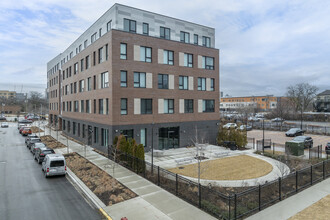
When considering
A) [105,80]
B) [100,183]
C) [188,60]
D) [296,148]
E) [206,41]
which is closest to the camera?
[100,183]

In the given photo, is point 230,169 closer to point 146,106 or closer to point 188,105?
point 146,106

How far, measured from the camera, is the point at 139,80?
26.5 meters

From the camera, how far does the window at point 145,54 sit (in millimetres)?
26888

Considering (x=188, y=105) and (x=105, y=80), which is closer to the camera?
(x=105, y=80)

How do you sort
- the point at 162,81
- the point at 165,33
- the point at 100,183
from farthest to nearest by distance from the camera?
1. the point at 165,33
2. the point at 162,81
3. the point at 100,183

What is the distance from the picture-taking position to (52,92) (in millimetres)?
61062

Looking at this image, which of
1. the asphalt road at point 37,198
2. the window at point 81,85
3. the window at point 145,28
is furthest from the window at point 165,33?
the asphalt road at point 37,198

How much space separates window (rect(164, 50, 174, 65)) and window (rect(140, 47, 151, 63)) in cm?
237

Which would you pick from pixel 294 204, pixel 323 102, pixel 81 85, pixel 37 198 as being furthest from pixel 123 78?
pixel 323 102

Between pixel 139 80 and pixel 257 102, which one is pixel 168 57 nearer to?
pixel 139 80

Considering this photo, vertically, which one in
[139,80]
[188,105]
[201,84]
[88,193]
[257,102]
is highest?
[201,84]

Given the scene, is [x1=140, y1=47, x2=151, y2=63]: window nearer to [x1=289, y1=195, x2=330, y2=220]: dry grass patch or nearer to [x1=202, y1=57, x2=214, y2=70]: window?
[x1=202, y1=57, x2=214, y2=70]: window

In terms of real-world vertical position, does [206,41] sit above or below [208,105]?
above

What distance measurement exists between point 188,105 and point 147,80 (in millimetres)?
7384
